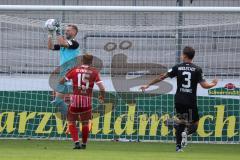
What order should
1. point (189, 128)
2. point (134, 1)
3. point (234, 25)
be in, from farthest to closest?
1. point (134, 1)
2. point (234, 25)
3. point (189, 128)

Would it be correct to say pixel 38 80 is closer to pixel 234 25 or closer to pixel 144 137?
pixel 144 137

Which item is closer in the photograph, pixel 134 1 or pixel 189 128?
pixel 189 128

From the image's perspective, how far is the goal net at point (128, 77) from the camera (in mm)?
16969

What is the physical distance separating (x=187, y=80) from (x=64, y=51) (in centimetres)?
294

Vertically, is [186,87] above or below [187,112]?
above

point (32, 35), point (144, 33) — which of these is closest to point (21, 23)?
point (32, 35)

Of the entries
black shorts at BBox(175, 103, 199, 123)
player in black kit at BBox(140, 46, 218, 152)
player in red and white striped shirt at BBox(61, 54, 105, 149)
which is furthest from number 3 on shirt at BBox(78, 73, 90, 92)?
black shorts at BBox(175, 103, 199, 123)

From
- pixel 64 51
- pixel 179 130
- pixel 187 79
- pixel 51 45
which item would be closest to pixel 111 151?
pixel 179 130

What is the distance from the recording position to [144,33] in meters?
17.3

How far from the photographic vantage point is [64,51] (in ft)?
51.4

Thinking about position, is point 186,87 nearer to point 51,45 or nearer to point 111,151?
point 111,151

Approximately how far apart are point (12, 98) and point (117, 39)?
8.64ft

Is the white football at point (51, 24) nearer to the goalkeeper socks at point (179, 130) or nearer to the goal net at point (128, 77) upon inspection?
the goal net at point (128, 77)

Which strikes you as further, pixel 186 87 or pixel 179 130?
pixel 186 87
